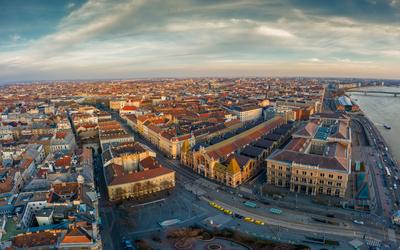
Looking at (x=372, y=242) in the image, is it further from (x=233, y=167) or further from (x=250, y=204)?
(x=233, y=167)

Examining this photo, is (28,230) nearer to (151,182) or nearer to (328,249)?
(151,182)

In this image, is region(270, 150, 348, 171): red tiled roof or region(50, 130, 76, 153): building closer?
region(270, 150, 348, 171): red tiled roof

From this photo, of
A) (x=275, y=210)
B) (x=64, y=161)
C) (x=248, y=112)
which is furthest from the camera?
(x=248, y=112)

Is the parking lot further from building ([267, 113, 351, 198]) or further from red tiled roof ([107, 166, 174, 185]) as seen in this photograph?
building ([267, 113, 351, 198])

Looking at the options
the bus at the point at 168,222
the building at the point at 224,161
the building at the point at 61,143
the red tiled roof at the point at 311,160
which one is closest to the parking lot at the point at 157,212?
the bus at the point at 168,222

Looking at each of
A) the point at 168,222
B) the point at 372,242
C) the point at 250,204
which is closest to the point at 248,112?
the point at 250,204

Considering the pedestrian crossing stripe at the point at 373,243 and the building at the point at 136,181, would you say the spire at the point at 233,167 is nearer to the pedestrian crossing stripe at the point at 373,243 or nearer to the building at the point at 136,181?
the building at the point at 136,181

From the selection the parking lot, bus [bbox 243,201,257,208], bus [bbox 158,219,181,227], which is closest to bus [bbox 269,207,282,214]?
bus [bbox 243,201,257,208]

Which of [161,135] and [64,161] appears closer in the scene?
[64,161]

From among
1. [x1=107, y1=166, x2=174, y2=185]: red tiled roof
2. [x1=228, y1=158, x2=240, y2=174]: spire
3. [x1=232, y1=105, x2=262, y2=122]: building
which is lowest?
[x1=107, y1=166, x2=174, y2=185]: red tiled roof
